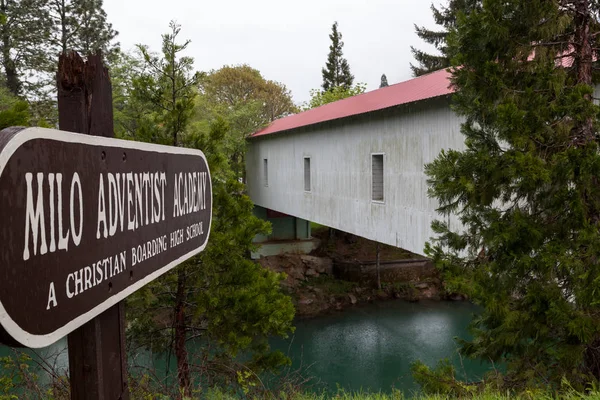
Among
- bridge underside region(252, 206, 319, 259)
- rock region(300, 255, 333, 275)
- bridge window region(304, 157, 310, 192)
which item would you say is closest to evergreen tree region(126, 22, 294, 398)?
bridge window region(304, 157, 310, 192)

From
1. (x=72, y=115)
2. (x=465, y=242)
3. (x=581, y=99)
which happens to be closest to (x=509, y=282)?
(x=465, y=242)

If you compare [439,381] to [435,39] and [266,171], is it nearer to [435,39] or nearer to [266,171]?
[266,171]

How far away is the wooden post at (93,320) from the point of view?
1223 mm

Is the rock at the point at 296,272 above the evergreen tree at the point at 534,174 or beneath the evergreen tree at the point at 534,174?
beneath

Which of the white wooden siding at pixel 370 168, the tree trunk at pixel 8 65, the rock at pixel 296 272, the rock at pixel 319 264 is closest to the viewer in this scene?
the white wooden siding at pixel 370 168

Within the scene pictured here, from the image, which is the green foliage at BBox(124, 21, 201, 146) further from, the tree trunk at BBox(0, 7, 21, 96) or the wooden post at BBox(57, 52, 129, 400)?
the tree trunk at BBox(0, 7, 21, 96)

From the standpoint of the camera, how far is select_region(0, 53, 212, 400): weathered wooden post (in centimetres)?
84

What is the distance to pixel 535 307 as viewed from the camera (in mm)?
4414

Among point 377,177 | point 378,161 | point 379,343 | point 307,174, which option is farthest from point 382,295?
point 378,161

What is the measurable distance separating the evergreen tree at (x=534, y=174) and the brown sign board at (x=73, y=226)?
11.8 ft

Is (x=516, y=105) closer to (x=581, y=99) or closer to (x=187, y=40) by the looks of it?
(x=581, y=99)

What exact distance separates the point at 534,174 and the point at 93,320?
12.9 feet

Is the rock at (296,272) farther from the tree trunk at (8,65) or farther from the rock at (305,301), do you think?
the tree trunk at (8,65)

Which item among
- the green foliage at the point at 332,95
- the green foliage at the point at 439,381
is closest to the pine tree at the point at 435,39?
the green foliage at the point at 332,95
